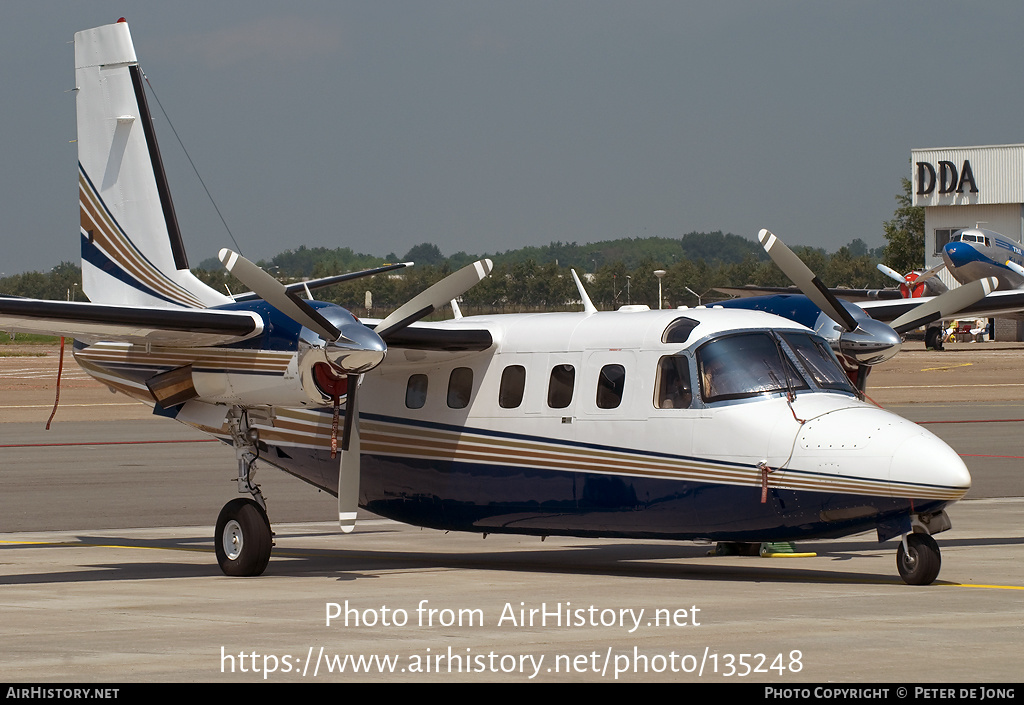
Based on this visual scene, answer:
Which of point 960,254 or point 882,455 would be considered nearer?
point 882,455

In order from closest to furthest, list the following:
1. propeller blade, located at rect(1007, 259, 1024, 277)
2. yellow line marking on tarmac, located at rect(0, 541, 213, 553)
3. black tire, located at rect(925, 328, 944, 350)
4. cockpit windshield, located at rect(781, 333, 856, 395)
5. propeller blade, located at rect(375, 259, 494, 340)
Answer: cockpit windshield, located at rect(781, 333, 856, 395), propeller blade, located at rect(375, 259, 494, 340), yellow line marking on tarmac, located at rect(0, 541, 213, 553), black tire, located at rect(925, 328, 944, 350), propeller blade, located at rect(1007, 259, 1024, 277)

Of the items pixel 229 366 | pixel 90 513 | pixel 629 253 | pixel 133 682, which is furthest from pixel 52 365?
pixel 629 253

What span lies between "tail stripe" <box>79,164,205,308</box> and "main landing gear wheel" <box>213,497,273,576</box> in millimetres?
2986

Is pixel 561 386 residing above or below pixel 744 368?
below

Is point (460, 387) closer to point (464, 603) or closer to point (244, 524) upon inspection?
point (244, 524)

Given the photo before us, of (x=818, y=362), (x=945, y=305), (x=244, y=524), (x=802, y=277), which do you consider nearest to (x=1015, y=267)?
(x=945, y=305)

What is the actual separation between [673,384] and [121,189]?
8.15 metres

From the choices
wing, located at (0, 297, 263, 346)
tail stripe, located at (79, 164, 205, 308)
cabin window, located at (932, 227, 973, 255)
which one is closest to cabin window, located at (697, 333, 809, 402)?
wing, located at (0, 297, 263, 346)

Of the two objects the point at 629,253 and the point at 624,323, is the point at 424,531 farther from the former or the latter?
the point at 629,253

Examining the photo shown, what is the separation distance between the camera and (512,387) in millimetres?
14391

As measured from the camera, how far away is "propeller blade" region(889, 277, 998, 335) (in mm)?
15219

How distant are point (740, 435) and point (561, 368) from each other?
232 centimetres

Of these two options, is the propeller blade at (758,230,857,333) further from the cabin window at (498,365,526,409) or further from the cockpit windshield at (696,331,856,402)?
the cabin window at (498,365,526,409)

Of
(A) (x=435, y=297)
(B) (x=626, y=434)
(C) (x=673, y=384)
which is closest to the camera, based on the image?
(C) (x=673, y=384)
